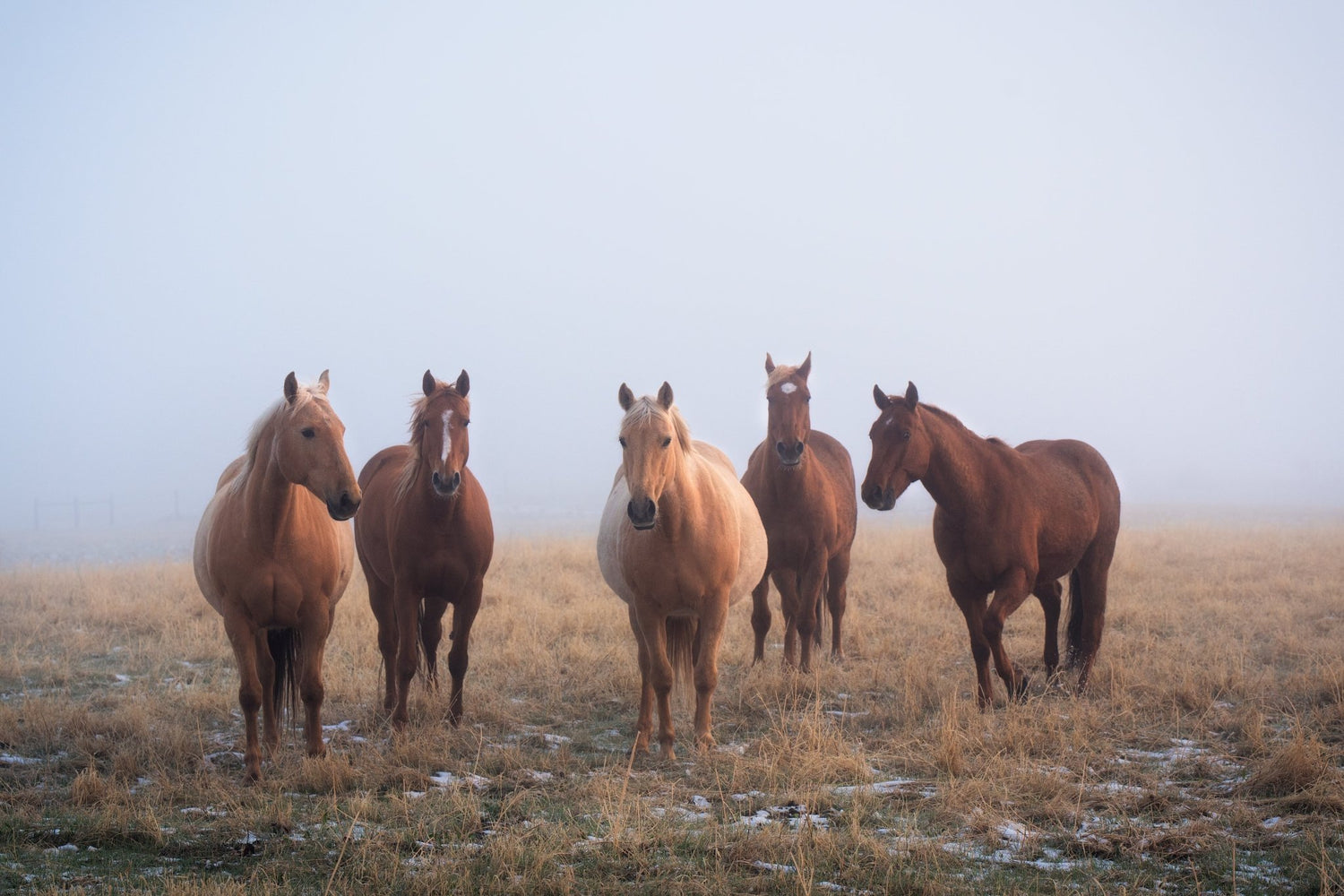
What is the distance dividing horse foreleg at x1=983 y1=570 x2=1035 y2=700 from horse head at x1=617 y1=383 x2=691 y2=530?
7.64 feet

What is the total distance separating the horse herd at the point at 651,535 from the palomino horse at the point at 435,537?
1cm

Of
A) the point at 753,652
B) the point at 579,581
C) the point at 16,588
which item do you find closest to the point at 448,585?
the point at 753,652

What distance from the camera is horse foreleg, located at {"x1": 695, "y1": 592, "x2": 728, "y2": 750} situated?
5.65m

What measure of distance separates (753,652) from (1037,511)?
2798 mm

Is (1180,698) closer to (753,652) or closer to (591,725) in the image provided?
(753,652)

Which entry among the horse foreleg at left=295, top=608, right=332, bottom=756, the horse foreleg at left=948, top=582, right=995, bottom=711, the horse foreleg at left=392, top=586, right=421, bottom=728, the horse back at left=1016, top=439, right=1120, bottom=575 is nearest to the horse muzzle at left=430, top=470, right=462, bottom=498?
the horse foreleg at left=392, top=586, right=421, bottom=728

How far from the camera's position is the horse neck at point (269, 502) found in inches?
205

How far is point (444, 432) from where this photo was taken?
19.2ft

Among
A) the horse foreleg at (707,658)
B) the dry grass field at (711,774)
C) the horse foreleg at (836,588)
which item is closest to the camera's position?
the dry grass field at (711,774)

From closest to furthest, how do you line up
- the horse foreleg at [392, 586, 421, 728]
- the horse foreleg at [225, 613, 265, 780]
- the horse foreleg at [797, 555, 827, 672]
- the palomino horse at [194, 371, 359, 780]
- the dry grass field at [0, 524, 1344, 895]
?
the dry grass field at [0, 524, 1344, 895]
the palomino horse at [194, 371, 359, 780]
the horse foreleg at [225, 613, 265, 780]
the horse foreleg at [392, 586, 421, 728]
the horse foreleg at [797, 555, 827, 672]

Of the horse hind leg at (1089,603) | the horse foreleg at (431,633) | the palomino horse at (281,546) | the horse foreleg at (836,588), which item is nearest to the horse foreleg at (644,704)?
the horse foreleg at (431,633)

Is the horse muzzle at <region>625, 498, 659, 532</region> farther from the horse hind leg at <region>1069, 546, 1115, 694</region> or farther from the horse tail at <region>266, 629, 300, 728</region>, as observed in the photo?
the horse hind leg at <region>1069, 546, 1115, 694</region>

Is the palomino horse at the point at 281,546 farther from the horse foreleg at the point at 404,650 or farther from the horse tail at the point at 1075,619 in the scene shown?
the horse tail at the point at 1075,619

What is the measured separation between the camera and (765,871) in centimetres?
356
